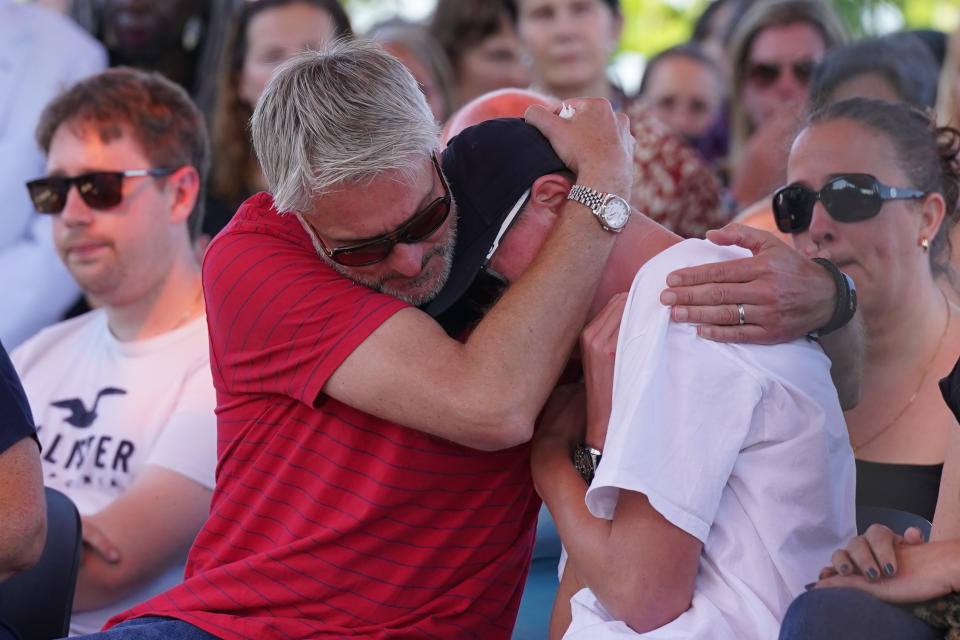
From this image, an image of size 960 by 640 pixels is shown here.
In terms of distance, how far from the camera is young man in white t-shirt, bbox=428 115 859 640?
2.00 metres

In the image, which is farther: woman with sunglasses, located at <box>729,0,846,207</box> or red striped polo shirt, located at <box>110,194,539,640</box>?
woman with sunglasses, located at <box>729,0,846,207</box>

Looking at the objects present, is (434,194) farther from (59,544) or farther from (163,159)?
(163,159)

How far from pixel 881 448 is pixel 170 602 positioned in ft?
5.53

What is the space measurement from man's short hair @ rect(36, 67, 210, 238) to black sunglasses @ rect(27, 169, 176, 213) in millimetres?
110

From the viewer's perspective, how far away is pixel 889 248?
2959 millimetres

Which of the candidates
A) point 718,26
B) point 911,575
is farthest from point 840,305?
point 718,26

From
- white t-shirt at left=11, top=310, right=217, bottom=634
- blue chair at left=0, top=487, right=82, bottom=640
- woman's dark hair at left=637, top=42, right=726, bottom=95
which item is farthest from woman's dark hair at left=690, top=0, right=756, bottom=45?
blue chair at left=0, top=487, right=82, bottom=640

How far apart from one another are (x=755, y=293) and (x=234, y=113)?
3.17m

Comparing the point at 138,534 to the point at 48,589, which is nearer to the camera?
the point at 48,589

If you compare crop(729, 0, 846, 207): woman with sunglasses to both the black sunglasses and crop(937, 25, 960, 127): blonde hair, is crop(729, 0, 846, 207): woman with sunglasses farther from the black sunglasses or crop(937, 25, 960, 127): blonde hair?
the black sunglasses

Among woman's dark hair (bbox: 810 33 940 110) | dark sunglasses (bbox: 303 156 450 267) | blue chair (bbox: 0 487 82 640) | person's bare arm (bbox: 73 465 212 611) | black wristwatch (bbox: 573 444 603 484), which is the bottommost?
person's bare arm (bbox: 73 465 212 611)

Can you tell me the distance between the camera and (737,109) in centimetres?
515

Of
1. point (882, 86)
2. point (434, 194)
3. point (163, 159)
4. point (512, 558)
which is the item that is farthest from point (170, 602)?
point (882, 86)

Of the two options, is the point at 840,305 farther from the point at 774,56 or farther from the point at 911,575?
the point at 774,56
